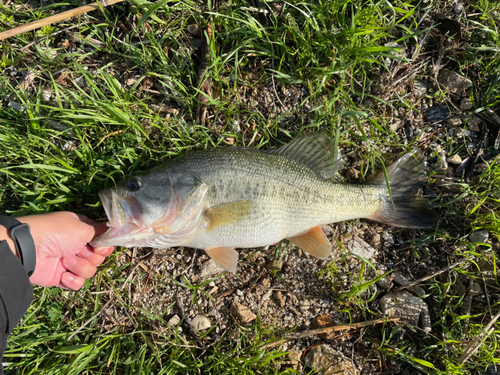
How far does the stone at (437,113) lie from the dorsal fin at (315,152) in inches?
49.0

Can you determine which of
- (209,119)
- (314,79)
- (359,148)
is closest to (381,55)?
(314,79)

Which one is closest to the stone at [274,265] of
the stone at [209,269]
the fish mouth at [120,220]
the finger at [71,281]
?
the stone at [209,269]

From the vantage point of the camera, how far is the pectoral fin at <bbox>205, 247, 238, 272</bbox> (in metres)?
3.02

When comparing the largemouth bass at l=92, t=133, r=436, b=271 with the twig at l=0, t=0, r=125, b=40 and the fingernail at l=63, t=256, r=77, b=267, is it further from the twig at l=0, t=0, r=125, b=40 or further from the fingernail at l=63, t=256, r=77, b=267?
the twig at l=0, t=0, r=125, b=40

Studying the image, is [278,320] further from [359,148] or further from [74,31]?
[74,31]

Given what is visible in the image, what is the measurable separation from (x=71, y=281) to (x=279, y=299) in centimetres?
205

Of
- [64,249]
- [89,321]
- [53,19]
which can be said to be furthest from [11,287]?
[53,19]

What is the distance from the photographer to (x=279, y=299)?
10.8 feet

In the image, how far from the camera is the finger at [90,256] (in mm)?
2915

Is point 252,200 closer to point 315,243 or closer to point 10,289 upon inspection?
point 315,243

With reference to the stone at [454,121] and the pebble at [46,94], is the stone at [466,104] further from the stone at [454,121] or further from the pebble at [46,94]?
the pebble at [46,94]

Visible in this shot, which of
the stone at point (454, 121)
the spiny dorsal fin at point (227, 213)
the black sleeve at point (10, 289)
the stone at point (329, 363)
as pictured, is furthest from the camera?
the stone at point (454, 121)

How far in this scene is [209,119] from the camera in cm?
337

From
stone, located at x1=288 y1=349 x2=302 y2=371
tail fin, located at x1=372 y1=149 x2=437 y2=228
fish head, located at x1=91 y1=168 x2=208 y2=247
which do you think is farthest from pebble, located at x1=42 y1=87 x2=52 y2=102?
stone, located at x1=288 y1=349 x2=302 y2=371
